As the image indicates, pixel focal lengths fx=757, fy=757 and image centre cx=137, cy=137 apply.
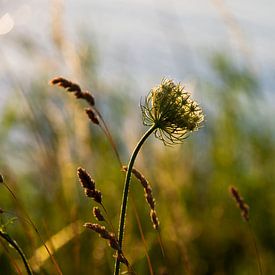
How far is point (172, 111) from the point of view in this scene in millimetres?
1577

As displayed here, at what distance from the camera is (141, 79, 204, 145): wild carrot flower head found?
1576mm

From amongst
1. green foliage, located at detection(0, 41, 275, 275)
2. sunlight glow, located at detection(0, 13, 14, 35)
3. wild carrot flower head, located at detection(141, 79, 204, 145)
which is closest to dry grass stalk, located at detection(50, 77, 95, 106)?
wild carrot flower head, located at detection(141, 79, 204, 145)

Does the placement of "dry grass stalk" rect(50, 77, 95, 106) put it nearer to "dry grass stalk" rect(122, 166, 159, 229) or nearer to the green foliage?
"dry grass stalk" rect(122, 166, 159, 229)

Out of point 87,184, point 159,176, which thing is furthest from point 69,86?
point 159,176

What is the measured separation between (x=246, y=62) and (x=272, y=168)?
0.63 m

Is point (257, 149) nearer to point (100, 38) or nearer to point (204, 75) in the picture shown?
point (204, 75)

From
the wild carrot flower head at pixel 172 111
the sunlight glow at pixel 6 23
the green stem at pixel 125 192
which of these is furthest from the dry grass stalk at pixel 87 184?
the sunlight glow at pixel 6 23

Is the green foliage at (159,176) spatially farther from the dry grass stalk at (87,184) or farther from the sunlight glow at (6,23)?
the dry grass stalk at (87,184)

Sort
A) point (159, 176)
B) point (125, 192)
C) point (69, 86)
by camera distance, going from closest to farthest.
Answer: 1. point (125, 192)
2. point (69, 86)
3. point (159, 176)

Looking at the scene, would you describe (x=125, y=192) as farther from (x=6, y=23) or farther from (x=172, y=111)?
(x=6, y=23)

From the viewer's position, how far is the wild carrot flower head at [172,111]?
1.58 metres

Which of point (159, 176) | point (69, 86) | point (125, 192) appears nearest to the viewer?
point (125, 192)

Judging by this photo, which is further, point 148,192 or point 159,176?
point 159,176

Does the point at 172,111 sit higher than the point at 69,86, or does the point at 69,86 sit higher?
the point at 69,86
